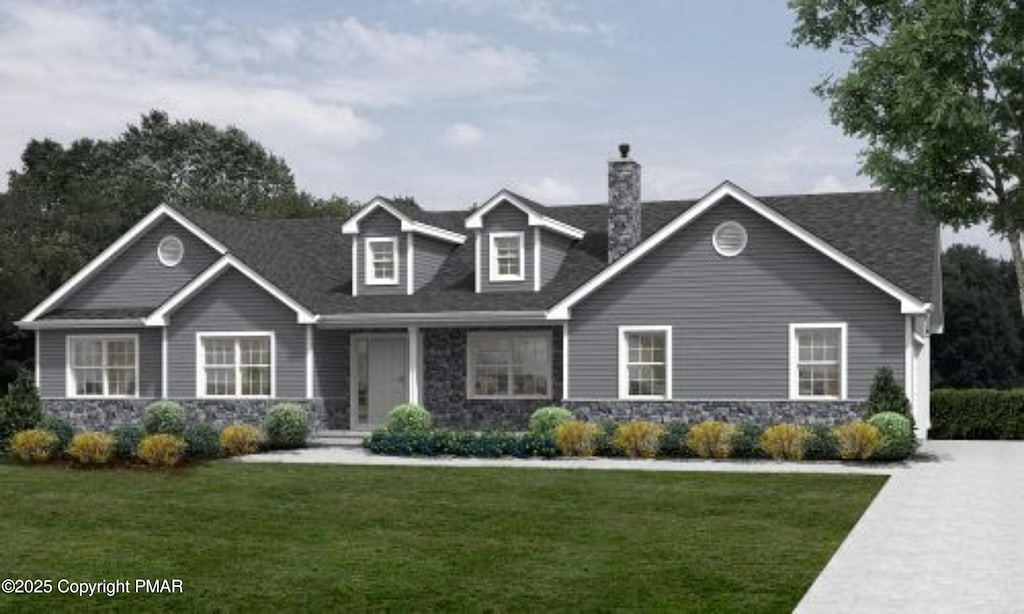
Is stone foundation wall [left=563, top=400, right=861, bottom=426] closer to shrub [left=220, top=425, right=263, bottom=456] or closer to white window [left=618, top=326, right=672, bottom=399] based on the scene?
white window [left=618, top=326, right=672, bottom=399]

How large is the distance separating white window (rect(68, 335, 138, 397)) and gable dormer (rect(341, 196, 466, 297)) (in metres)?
6.25

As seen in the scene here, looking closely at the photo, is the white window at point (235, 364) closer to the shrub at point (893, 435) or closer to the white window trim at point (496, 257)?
the white window trim at point (496, 257)

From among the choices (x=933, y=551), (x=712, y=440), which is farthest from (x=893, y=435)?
(x=933, y=551)

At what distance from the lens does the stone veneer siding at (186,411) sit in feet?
109

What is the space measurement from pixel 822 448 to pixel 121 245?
19.9m

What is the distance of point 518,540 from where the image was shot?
1634 centimetres

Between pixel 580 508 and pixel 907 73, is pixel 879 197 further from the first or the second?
pixel 580 508

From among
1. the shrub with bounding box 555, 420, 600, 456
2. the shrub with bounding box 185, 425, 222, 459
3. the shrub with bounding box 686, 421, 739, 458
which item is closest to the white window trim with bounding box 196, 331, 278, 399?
Result: the shrub with bounding box 185, 425, 222, 459

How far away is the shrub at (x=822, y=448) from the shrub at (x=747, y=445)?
86 cm

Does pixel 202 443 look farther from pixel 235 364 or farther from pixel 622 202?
pixel 622 202

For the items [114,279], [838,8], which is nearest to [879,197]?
[838,8]

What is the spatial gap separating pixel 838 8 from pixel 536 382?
1102 centimetres

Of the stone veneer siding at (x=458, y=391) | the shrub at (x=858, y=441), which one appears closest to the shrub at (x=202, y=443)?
the stone veneer siding at (x=458, y=391)

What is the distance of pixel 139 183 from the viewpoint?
2867 inches
